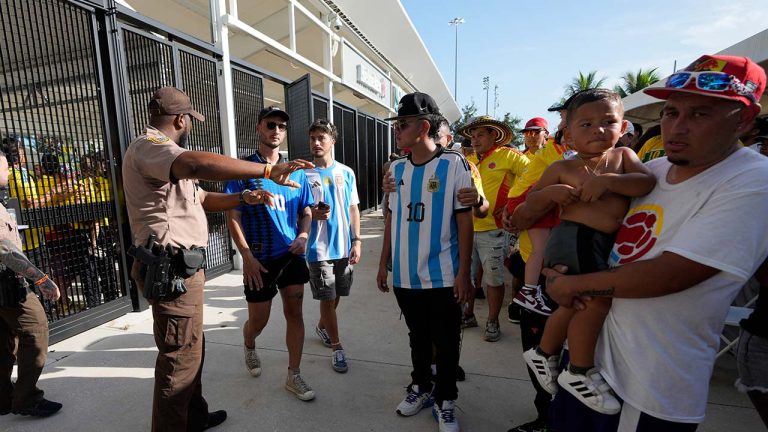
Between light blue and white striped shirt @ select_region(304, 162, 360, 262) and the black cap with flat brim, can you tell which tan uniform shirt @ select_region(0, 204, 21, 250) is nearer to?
light blue and white striped shirt @ select_region(304, 162, 360, 262)

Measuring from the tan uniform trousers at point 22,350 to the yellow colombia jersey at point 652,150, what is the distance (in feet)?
14.0

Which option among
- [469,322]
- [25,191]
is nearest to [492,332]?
[469,322]

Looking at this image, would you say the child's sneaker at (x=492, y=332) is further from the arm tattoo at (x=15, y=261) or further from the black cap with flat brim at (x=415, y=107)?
the arm tattoo at (x=15, y=261)

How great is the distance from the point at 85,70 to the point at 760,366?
5.41 m

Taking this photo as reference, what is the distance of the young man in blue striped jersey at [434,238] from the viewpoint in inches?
87.2

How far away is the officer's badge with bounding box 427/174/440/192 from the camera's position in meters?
2.22

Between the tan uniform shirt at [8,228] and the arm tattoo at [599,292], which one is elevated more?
the tan uniform shirt at [8,228]

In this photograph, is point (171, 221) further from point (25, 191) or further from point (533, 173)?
point (25, 191)

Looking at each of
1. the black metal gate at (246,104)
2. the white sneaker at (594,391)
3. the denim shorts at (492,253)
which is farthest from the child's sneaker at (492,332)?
the black metal gate at (246,104)

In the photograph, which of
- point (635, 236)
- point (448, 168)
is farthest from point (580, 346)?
point (448, 168)

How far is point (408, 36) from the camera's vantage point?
507 inches

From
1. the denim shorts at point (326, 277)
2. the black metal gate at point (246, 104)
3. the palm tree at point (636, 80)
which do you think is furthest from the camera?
the palm tree at point (636, 80)

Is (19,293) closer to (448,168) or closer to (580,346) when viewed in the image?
(448,168)

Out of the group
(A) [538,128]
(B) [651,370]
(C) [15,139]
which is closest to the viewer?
(B) [651,370]
